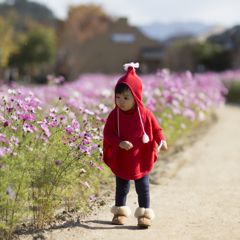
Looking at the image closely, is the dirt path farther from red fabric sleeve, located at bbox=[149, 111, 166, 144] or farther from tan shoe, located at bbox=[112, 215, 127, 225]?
red fabric sleeve, located at bbox=[149, 111, 166, 144]

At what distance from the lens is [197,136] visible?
904cm

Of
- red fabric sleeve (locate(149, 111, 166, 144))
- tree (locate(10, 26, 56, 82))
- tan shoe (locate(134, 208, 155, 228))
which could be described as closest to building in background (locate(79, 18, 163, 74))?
tree (locate(10, 26, 56, 82))

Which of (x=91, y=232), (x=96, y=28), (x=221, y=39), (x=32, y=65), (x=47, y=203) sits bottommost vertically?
(x=91, y=232)

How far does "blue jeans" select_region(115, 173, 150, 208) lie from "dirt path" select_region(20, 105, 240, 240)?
215 mm

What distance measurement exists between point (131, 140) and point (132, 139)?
0.01 m

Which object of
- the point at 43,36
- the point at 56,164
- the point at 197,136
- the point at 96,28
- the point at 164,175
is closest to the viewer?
the point at 56,164

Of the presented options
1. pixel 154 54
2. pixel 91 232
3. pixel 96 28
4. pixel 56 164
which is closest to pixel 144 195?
pixel 91 232

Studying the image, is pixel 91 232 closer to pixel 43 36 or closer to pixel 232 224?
pixel 232 224

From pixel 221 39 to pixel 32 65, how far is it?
2459cm

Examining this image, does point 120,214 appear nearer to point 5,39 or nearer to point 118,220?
point 118,220

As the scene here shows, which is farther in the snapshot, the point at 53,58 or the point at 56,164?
the point at 53,58

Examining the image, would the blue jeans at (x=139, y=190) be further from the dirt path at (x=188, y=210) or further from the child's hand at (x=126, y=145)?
the child's hand at (x=126, y=145)

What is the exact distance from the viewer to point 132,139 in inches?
125

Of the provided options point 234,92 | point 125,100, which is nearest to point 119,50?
point 234,92
